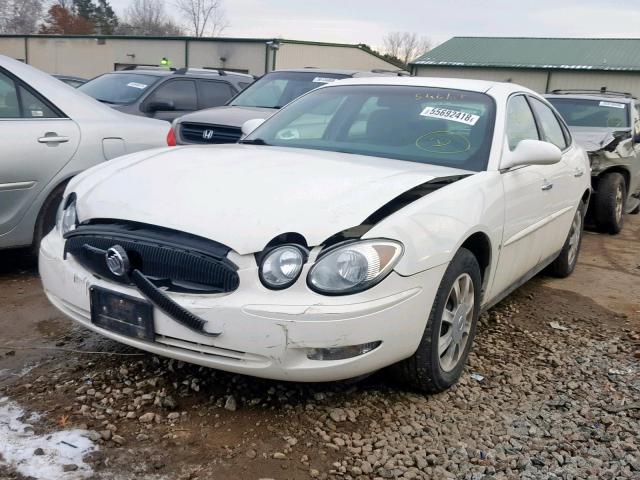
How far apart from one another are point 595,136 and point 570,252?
3022mm

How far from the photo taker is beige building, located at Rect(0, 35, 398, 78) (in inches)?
1085

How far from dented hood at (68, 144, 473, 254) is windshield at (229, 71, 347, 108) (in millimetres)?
4387

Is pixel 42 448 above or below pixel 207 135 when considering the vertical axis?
below

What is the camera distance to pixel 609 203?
7578 millimetres

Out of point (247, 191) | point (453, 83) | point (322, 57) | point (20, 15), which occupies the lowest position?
point (247, 191)

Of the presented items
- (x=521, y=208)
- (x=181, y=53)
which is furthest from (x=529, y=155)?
(x=181, y=53)

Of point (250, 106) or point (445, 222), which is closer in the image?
point (445, 222)

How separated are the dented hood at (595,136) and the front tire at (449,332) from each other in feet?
15.2

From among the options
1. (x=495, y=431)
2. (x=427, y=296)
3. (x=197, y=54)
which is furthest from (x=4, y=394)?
(x=197, y=54)

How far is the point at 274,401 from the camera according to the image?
3000 mm

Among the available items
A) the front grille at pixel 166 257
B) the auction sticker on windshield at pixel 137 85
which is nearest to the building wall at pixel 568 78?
the auction sticker on windshield at pixel 137 85

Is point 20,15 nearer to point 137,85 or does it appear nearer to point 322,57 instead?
point 322,57

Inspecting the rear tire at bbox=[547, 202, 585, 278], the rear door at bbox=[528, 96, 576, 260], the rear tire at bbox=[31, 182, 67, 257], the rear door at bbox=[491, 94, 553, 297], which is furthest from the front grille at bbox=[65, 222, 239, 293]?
the rear tire at bbox=[547, 202, 585, 278]

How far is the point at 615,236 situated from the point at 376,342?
6.09 metres
